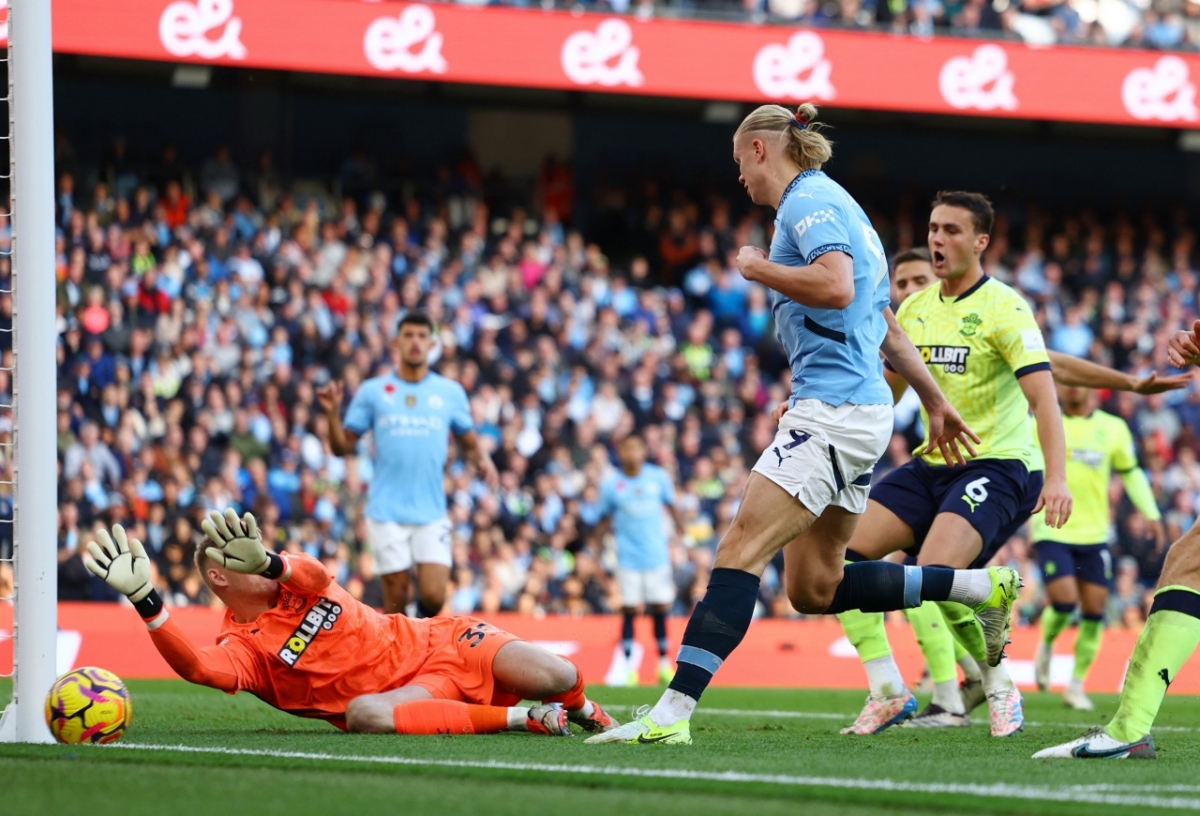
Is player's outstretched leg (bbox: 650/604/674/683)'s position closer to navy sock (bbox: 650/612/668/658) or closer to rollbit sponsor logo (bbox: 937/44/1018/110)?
navy sock (bbox: 650/612/668/658)

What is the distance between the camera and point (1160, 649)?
5379 mm

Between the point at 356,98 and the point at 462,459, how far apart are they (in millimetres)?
7524

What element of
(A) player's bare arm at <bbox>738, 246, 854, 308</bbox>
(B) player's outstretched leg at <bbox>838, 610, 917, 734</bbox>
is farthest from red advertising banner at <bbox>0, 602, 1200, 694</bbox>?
(A) player's bare arm at <bbox>738, 246, 854, 308</bbox>

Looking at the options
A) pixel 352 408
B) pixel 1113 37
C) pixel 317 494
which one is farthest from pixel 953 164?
pixel 352 408

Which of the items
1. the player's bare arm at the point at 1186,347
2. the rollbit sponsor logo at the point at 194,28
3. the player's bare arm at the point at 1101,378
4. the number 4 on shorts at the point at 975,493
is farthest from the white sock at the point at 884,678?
the rollbit sponsor logo at the point at 194,28

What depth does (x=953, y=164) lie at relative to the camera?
25.1 meters

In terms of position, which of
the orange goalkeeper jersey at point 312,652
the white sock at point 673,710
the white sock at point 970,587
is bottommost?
the white sock at point 673,710

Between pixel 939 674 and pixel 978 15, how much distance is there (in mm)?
15672

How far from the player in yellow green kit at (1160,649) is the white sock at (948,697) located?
2.22 metres

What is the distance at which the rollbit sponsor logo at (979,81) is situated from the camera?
20.7 metres

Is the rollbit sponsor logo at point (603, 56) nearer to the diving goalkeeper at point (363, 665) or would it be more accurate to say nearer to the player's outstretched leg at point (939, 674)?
the player's outstretched leg at point (939, 674)

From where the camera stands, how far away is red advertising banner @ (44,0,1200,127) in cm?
1847

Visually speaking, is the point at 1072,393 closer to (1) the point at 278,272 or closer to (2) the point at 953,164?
(1) the point at 278,272

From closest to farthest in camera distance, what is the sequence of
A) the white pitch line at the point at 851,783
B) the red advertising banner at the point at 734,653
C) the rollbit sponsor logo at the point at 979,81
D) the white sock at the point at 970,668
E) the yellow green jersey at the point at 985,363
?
the white pitch line at the point at 851,783, the yellow green jersey at the point at 985,363, the white sock at the point at 970,668, the red advertising banner at the point at 734,653, the rollbit sponsor logo at the point at 979,81
